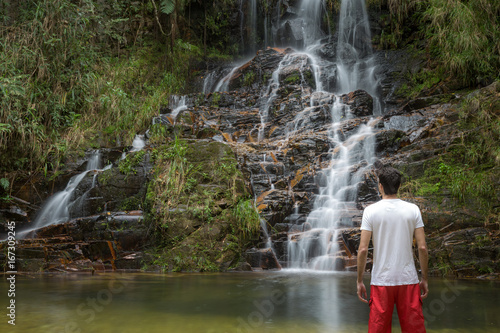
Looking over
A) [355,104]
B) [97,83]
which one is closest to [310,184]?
[355,104]

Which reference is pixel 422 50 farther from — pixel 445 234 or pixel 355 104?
pixel 445 234

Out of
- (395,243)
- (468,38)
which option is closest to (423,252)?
(395,243)

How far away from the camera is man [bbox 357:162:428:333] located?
2.22 meters

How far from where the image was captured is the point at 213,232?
6797mm

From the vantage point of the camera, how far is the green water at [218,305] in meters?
3.19

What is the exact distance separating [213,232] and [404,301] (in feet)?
16.0

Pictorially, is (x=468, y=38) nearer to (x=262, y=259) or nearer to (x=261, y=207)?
(x=261, y=207)

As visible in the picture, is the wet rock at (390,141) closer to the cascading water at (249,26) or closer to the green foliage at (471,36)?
the green foliage at (471,36)

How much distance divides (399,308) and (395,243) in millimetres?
403

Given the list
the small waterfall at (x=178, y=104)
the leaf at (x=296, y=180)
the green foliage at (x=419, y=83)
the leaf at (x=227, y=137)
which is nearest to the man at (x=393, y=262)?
the leaf at (x=296, y=180)

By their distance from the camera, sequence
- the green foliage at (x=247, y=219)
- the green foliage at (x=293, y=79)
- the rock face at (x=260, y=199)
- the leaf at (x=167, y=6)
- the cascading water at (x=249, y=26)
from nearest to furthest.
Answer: the rock face at (x=260, y=199) → the green foliage at (x=247, y=219) → the green foliage at (x=293, y=79) → the leaf at (x=167, y=6) → the cascading water at (x=249, y=26)

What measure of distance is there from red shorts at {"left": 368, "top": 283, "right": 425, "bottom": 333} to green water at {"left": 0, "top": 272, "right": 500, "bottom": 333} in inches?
41.4

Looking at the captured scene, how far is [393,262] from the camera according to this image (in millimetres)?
2281

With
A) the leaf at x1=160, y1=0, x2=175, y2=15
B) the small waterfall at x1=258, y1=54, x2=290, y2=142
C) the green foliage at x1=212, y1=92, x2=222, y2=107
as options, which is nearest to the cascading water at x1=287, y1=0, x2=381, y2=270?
the small waterfall at x1=258, y1=54, x2=290, y2=142
